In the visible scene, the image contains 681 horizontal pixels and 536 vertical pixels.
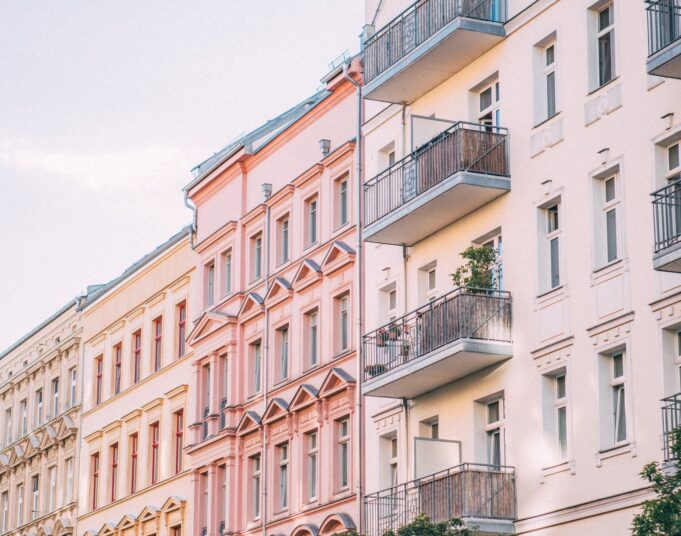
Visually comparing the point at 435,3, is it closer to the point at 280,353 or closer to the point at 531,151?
the point at 531,151

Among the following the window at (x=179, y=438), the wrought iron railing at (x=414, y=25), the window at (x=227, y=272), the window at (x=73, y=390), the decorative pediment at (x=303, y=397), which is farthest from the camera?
the window at (x=73, y=390)

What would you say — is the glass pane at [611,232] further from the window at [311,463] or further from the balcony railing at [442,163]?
the window at [311,463]

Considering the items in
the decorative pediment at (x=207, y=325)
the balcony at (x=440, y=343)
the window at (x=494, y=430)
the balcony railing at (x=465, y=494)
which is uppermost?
the decorative pediment at (x=207, y=325)

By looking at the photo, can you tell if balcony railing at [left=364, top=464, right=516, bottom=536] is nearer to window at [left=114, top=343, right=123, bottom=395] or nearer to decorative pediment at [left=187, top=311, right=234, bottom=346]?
decorative pediment at [left=187, top=311, right=234, bottom=346]

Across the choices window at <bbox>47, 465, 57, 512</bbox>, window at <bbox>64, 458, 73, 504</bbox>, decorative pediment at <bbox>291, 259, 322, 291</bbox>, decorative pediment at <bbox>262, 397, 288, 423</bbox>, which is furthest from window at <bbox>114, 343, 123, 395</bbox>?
decorative pediment at <bbox>291, 259, 322, 291</bbox>

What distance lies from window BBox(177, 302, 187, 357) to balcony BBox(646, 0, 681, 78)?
84.7 feet

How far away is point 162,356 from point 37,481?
42.9 ft

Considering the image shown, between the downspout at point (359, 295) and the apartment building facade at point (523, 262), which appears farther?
the downspout at point (359, 295)

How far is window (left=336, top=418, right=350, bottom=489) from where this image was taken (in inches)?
1656

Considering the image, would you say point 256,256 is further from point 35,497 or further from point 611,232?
point 35,497

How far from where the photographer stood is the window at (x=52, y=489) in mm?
62688

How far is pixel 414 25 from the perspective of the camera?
38125mm

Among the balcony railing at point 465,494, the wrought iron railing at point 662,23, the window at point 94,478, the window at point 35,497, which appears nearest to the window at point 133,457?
the window at point 94,478

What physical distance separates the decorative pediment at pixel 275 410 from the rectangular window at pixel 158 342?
32.1ft
